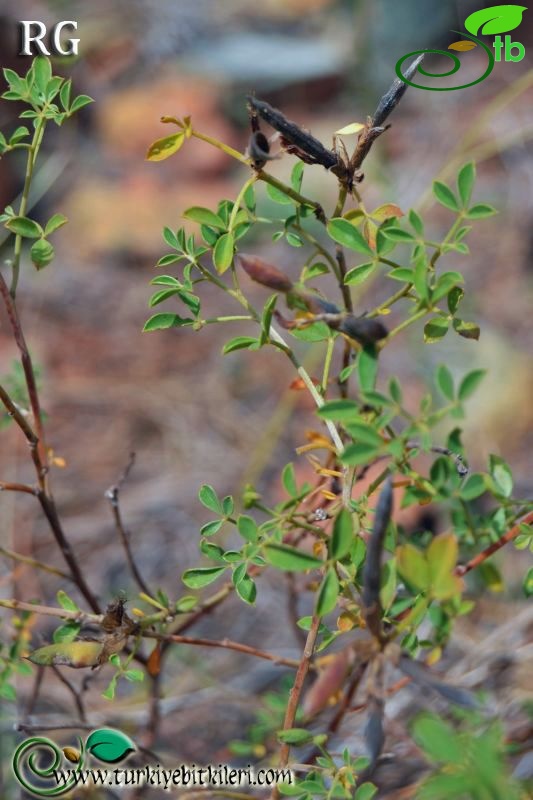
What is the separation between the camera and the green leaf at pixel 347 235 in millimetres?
688

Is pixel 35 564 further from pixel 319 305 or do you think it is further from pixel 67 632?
pixel 319 305

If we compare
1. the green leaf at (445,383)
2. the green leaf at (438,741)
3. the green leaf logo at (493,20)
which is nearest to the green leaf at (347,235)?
the green leaf at (445,383)

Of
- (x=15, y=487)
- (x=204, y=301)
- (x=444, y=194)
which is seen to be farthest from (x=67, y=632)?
(x=204, y=301)

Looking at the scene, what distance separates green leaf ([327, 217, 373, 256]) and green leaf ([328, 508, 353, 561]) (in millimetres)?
224

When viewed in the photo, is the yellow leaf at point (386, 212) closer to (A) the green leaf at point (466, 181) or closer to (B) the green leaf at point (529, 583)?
(A) the green leaf at point (466, 181)

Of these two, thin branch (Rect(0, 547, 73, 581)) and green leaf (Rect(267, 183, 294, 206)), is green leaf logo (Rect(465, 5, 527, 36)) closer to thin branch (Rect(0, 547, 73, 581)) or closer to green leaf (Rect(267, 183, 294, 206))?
green leaf (Rect(267, 183, 294, 206))

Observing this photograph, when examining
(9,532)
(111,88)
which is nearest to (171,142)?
(9,532)

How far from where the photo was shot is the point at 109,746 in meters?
0.92

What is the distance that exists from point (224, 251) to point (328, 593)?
29cm

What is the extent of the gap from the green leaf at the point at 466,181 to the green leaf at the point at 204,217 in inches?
8.0

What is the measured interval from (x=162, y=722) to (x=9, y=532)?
71 cm

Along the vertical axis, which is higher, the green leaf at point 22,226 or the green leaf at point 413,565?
the green leaf at point 22,226

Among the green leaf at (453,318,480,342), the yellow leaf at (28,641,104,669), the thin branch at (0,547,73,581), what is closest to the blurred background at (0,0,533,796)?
the thin branch at (0,547,73,581)

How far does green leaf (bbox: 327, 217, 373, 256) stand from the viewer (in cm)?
69
